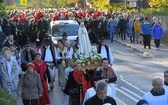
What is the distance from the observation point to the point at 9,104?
912 centimetres

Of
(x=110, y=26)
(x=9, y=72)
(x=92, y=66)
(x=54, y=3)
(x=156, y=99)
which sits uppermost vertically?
(x=156, y=99)

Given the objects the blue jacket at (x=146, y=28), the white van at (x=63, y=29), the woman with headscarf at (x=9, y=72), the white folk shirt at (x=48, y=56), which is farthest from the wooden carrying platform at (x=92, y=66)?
the blue jacket at (x=146, y=28)

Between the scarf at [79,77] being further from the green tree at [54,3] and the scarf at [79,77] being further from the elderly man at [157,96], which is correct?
the green tree at [54,3]

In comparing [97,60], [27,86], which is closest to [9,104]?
[27,86]

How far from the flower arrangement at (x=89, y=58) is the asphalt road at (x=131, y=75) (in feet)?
4.55

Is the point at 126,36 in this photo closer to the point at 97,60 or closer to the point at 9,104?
the point at 97,60

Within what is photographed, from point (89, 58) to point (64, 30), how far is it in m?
13.0

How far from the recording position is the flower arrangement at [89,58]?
14539 mm

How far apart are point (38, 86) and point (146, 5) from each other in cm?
4752

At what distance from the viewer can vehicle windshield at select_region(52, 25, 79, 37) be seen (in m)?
27.2

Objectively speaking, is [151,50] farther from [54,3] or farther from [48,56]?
[54,3]

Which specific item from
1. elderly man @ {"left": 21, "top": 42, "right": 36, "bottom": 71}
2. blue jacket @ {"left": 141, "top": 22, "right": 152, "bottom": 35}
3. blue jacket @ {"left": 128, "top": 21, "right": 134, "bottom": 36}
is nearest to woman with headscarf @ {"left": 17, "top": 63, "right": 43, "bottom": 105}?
elderly man @ {"left": 21, "top": 42, "right": 36, "bottom": 71}

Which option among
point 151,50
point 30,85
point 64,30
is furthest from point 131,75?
point 151,50

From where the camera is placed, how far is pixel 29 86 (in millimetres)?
12500
